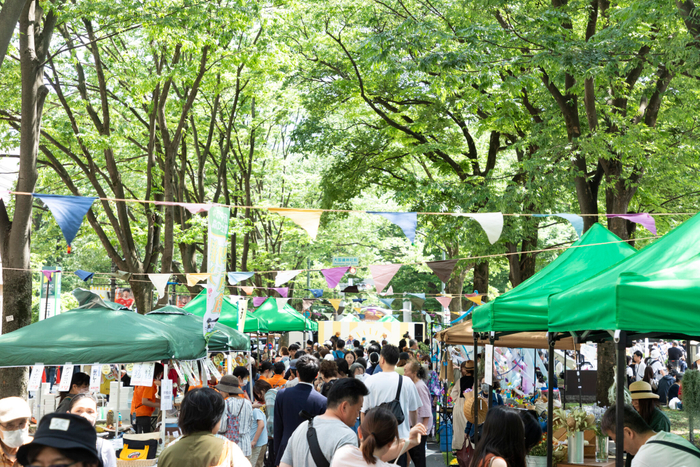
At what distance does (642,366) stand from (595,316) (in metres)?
15.8

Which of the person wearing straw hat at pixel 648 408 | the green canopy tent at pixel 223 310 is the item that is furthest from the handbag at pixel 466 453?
the green canopy tent at pixel 223 310

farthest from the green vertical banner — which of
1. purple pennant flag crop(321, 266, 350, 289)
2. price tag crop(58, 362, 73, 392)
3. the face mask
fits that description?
purple pennant flag crop(321, 266, 350, 289)

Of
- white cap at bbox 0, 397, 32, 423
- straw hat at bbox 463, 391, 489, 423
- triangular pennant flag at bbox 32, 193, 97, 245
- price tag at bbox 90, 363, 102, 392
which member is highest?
triangular pennant flag at bbox 32, 193, 97, 245

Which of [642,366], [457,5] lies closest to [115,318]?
[457,5]

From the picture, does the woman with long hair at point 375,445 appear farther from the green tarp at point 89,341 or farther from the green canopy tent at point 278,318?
the green canopy tent at point 278,318

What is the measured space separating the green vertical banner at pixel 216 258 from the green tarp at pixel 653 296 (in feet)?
14.5

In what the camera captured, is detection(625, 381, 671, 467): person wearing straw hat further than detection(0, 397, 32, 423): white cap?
Yes

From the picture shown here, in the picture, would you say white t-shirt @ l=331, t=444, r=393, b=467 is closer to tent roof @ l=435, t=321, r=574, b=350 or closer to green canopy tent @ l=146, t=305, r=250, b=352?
green canopy tent @ l=146, t=305, r=250, b=352

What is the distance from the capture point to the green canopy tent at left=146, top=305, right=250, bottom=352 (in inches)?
400

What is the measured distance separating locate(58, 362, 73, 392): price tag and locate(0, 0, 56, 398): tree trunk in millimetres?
2235

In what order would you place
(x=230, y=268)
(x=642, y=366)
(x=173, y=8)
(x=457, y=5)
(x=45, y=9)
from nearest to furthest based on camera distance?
(x=45, y=9)
(x=173, y=8)
(x=457, y=5)
(x=642, y=366)
(x=230, y=268)

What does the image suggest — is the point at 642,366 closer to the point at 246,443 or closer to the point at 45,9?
the point at 246,443

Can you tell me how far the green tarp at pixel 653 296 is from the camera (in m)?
3.44

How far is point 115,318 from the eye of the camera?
8453mm
